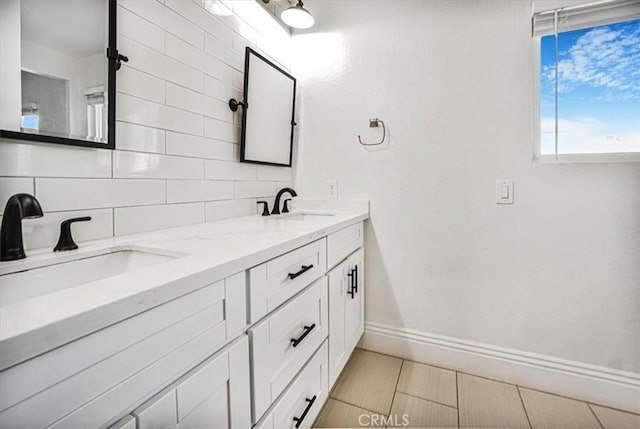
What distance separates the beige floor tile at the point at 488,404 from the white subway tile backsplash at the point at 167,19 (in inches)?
83.0

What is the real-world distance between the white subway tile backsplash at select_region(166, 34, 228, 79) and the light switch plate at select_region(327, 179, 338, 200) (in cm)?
90

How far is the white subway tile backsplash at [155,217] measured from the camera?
1097 mm

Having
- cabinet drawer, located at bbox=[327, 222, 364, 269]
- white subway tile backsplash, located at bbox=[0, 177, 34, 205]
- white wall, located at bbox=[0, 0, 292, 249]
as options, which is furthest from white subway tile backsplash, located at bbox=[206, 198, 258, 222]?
white subway tile backsplash, located at bbox=[0, 177, 34, 205]

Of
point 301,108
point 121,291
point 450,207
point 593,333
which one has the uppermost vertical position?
point 301,108

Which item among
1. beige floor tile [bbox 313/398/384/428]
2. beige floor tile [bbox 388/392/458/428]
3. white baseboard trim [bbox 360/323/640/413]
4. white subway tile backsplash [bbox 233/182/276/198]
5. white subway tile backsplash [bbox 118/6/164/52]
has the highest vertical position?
white subway tile backsplash [bbox 118/6/164/52]

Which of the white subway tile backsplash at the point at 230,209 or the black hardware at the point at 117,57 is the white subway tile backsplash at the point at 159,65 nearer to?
the black hardware at the point at 117,57

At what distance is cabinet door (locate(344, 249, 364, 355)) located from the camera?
1651 mm

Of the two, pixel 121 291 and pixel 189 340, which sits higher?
pixel 121 291

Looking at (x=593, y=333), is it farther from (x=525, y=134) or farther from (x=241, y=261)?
(x=241, y=261)

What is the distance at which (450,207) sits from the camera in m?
1.75

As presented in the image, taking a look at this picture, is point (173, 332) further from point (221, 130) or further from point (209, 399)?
point (221, 130)

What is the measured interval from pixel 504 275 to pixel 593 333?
459 millimetres

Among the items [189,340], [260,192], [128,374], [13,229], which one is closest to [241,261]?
[189,340]

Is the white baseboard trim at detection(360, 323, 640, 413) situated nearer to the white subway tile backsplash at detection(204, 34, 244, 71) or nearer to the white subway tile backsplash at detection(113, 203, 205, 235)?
the white subway tile backsplash at detection(113, 203, 205, 235)
